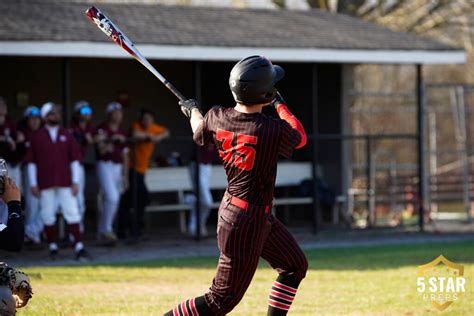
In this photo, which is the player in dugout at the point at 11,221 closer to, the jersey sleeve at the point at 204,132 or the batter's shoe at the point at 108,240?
the jersey sleeve at the point at 204,132

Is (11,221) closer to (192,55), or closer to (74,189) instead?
(74,189)

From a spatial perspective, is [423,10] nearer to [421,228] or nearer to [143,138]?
[421,228]

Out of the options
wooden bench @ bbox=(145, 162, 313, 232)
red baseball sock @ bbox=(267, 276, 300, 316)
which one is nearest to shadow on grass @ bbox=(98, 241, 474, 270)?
wooden bench @ bbox=(145, 162, 313, 232)

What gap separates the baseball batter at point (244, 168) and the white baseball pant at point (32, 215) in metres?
7.91

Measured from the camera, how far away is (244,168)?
20.9 feet

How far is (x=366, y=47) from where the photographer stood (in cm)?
1612

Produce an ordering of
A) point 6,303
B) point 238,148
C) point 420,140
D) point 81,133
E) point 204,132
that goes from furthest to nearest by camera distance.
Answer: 1. point 420,140
2. point 81,133
3. point 204,132
4. point 238,148
5. point 6,303

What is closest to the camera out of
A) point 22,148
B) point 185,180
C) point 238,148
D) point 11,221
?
point 11,221

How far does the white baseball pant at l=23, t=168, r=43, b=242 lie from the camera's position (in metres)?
14.0

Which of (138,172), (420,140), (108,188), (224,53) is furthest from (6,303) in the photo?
(420,140)

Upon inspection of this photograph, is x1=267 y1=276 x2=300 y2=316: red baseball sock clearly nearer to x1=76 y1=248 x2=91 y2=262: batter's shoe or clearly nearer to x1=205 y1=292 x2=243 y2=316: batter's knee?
x1=205 y1=292 x2=243 y2=316: batter's knee

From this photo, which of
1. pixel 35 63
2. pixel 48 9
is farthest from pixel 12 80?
pixel 48 9

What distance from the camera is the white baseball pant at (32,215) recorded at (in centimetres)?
1397

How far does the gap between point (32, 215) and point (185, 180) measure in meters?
3.23
